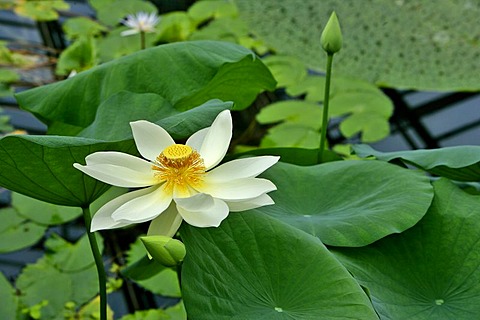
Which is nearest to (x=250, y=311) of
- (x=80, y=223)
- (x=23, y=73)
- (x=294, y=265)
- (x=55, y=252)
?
(x=294, y=265)

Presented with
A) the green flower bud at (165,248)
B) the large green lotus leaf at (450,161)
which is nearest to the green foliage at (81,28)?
the large green lotus leaf at (450,161)

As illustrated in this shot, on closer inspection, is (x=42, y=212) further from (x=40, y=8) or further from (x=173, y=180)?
(x=40, y=8)

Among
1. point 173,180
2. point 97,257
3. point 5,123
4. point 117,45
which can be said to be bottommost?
point 5,123

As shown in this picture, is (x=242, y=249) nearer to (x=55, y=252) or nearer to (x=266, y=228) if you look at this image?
(x=266, y=228)

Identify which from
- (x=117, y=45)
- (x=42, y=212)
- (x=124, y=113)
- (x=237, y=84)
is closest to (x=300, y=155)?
(x=237, y=84)

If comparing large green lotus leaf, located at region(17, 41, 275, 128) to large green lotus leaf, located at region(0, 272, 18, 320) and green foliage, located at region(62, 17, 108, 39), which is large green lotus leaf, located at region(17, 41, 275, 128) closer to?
large green lotus leaf, located at region(0, 272, 18, 320)

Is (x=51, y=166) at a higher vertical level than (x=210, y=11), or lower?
higher

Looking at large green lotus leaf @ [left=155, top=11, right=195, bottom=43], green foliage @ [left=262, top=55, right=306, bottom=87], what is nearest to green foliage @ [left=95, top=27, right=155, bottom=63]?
large green lotus leaf @ [left=155, top=11, right=195, bottom=43]

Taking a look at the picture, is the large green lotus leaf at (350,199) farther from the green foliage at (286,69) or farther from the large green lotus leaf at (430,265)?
the green foliage at (286,69)
